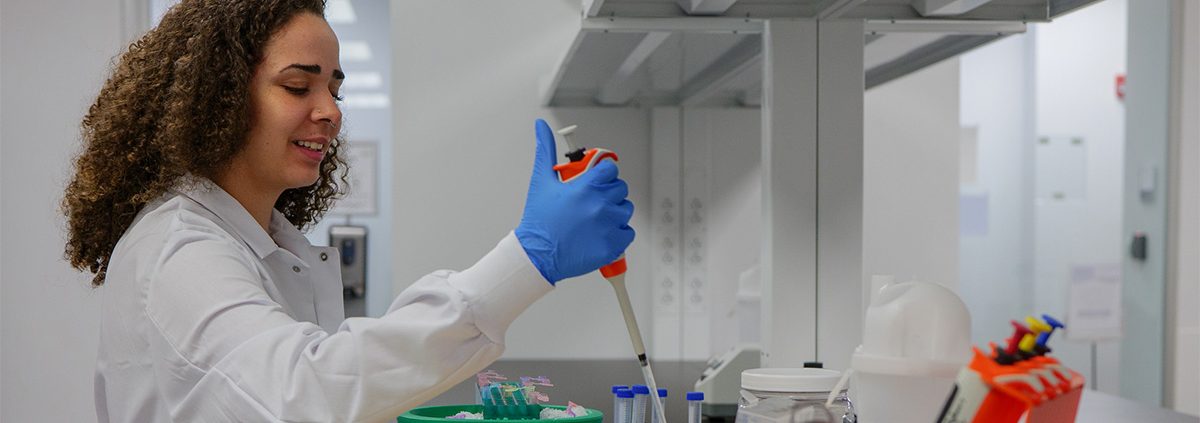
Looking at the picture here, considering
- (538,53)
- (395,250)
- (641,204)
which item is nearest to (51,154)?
(395,250)

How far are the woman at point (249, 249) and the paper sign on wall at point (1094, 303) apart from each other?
4.07 metres

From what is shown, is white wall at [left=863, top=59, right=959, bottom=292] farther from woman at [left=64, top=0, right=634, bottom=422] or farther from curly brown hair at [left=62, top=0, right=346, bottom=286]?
curly brown hair at [left=62, top=0, right=346, bottom=286]

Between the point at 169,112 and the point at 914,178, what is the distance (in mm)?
2351

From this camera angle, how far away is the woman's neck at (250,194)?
1328mm

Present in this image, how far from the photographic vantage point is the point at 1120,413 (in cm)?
200

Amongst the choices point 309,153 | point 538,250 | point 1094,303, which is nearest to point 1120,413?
point 538,250

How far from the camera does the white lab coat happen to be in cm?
96

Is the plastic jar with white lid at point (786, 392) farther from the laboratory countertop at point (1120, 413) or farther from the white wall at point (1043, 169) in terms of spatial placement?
the white wall at point (1043, 169)

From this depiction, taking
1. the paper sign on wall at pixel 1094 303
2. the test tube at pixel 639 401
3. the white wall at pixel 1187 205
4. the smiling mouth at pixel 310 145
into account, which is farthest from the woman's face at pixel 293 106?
the paper sign on wall at pixel 1094 303

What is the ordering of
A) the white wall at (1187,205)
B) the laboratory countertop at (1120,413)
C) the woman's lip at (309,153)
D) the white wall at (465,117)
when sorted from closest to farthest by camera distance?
1. the woman's lip at (309,153)
2. the laboratory countertop at (1120,413)
3. the white wall at (465,117)
4. the white wall at (1187,205)

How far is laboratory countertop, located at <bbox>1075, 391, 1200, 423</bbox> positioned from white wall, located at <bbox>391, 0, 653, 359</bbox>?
1315 mm

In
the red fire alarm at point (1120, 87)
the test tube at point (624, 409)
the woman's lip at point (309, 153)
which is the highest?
the red fire alarm at point (1120, 87)

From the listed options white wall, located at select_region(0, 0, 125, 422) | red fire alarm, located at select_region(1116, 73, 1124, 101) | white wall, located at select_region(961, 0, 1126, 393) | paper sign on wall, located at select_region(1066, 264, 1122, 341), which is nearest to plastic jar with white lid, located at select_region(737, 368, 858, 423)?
white wall, located at select_region(0, 0, 125, 422)

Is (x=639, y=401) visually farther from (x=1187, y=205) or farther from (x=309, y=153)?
(x=1187, y=205)
